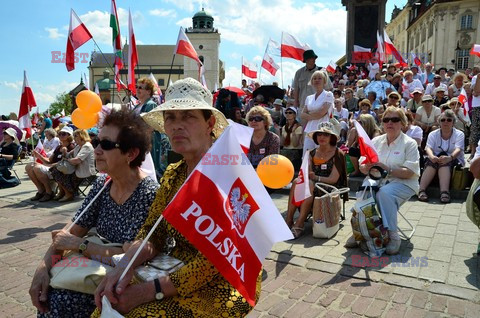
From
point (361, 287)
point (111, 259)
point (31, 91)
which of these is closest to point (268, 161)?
point (361, 287)

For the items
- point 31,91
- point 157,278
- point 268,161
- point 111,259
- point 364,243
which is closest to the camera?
point 157,278

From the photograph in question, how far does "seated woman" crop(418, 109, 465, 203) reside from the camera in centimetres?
664

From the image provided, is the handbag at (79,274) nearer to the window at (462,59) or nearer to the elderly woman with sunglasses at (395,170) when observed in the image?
the elderly woman with sunglasses at (395,170)

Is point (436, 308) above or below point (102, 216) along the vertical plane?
below

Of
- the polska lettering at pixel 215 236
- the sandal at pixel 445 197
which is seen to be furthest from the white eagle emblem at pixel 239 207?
the sandal at pixel 445 197

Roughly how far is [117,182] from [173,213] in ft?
3.41

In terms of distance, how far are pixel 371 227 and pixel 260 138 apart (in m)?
3.13

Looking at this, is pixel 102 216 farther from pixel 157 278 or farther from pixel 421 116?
pixel 421 116

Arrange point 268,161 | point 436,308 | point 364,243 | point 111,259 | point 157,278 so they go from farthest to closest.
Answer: point 364,243 < point 268,161 < point 436,308 < point 111,259 < point 157,278

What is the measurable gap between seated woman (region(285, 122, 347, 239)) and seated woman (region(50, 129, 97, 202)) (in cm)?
463

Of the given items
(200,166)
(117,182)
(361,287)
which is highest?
(200,166)

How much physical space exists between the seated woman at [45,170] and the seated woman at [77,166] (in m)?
0.25

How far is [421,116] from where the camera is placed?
28.5ft

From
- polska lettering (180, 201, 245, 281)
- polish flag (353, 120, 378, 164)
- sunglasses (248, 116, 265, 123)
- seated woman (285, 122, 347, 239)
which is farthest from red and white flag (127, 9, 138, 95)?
polska lettering (180, 201, 245, 281)
